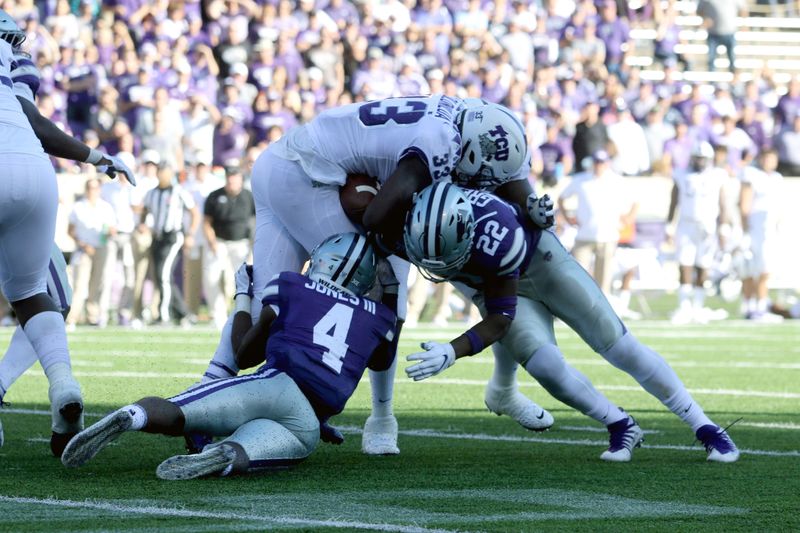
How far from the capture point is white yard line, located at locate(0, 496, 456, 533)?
3.86m

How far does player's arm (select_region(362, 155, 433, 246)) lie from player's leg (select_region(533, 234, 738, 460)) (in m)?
0.78

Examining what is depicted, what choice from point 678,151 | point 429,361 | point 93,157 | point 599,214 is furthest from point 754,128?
point 429,361

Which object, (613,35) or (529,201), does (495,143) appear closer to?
(529,201)

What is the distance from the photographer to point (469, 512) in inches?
165

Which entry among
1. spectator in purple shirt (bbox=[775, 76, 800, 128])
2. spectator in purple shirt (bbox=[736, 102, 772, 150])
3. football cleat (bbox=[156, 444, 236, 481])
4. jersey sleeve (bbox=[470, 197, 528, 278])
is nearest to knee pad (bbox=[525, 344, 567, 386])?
jersey sleeve (bbox=[470, 197, 528, 278])

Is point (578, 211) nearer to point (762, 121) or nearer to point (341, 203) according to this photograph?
point (762, 121)

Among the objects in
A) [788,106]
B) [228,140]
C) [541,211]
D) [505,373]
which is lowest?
[788,106]

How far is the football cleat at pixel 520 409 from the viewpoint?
6.29 meters

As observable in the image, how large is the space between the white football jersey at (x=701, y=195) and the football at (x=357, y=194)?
11.4m

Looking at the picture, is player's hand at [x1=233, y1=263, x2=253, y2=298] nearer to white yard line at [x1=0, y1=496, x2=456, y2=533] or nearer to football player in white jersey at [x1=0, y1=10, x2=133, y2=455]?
football player in white jersey at [x1=0, y1=10, x2=133, y2=455]

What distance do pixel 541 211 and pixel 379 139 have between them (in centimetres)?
68

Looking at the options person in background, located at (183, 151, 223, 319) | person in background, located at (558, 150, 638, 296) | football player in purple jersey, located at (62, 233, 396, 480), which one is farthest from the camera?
person in background, located at (558, 150, 638, 296)

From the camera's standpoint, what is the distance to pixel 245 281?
229 inches

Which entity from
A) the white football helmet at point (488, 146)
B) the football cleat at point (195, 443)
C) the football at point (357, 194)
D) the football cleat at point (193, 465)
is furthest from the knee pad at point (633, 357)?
the football cleat at point (193, 465)
